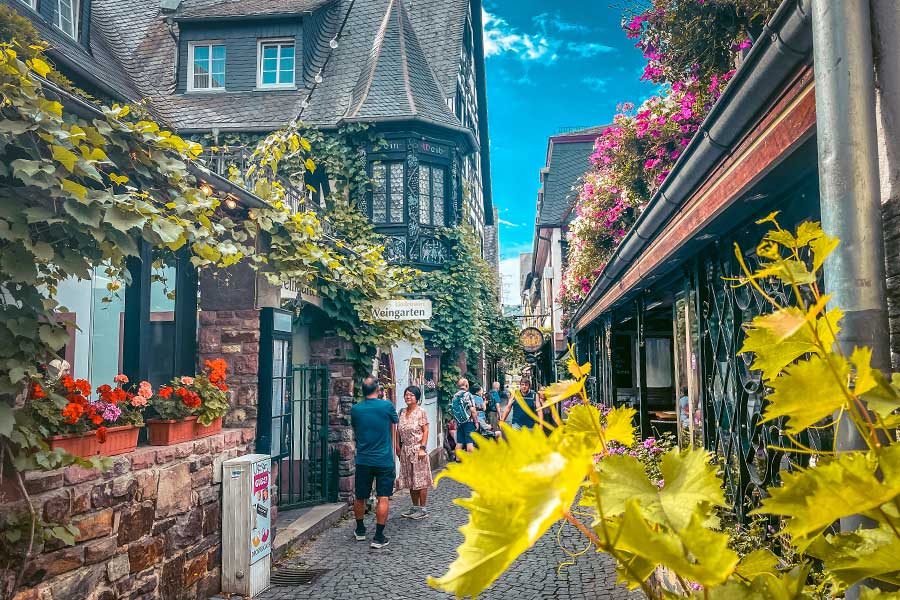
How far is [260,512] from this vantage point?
530cm

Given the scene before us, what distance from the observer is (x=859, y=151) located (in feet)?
4.80

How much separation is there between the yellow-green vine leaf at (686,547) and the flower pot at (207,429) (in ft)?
16.0

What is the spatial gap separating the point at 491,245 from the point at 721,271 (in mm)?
31208

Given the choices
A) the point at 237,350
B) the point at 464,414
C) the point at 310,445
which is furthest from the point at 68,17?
the point at 464,414

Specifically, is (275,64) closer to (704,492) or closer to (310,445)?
(310,445)

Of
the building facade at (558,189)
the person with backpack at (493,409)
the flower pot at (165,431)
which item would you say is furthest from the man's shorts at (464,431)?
the building facade at (558,189)

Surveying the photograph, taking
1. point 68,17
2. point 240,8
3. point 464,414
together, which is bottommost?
point 464,414

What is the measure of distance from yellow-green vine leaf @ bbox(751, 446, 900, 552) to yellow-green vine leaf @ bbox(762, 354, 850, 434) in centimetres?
6

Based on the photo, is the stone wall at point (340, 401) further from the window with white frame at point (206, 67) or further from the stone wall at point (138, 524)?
the window with white frame at point (206, 67)

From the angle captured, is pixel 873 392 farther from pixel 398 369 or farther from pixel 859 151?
pixel 398 369

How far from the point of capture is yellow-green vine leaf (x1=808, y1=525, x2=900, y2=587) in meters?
0.64

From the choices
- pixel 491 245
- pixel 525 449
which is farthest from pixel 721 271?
pixel 491 245

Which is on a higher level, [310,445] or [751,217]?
[751,217]

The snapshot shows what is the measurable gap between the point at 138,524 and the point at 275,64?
40.5 ft
